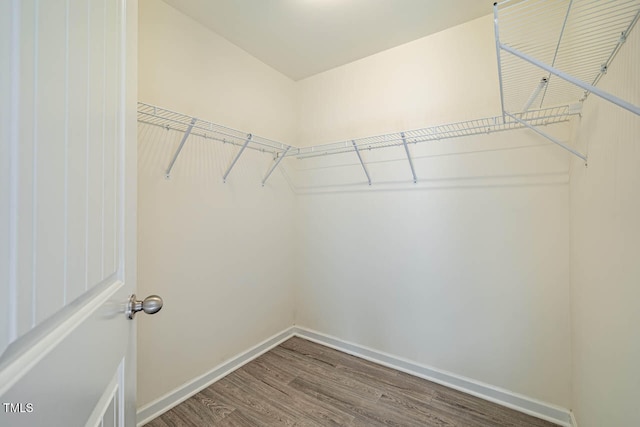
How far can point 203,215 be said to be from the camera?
1800 millimetres

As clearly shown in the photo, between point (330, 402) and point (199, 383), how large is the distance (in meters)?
0.90

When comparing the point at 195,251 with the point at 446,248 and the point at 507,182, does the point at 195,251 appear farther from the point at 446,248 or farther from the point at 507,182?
the point at 507,182

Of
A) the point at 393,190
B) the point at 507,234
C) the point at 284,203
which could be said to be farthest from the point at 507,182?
the point at 284,203

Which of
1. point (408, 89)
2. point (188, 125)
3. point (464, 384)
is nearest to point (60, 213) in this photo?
point (188, 125)

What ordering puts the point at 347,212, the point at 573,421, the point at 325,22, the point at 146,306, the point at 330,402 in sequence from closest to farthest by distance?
the point at 146,306, the point at 573,421, the point at 330,402, the point at 325,22, the point at 347,212

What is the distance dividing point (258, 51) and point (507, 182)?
2.10m

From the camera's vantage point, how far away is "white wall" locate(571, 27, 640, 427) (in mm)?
815

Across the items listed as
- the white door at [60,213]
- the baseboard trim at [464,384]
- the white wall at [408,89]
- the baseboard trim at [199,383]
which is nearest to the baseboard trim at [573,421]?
the baseboard trim at [464,384]

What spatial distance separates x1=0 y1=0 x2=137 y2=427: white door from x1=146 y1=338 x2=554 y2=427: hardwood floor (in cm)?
119

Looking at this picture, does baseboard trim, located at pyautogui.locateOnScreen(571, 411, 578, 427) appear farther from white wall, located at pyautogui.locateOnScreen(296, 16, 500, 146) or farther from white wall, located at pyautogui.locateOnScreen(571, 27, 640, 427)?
white wall, located at pyautogui.locateOnScreen(296, 16, 500, 146)

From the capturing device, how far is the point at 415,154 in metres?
1.94

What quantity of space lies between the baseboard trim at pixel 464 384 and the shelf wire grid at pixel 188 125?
1821 millimetres

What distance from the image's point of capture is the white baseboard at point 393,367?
1.51 m

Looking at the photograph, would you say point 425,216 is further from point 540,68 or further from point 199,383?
point 199,383
